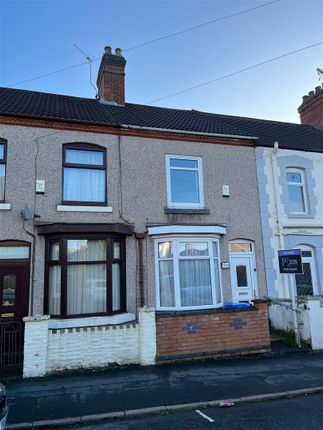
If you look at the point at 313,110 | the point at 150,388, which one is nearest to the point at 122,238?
the point at 150,388

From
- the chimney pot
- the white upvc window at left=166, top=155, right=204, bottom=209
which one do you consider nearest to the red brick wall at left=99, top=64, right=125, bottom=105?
the chimney pot

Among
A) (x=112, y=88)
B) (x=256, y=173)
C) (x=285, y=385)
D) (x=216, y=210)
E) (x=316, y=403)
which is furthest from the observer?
(x=112, y=88)

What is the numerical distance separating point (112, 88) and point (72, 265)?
703 cm

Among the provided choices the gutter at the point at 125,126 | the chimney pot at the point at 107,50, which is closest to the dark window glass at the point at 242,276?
the gutter at the point at 125,126

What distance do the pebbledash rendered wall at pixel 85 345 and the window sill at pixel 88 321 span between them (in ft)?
2.61

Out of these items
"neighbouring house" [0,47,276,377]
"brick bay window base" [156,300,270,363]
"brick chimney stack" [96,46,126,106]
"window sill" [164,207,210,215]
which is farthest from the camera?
"brick chimney stack" [96,46,126,106]

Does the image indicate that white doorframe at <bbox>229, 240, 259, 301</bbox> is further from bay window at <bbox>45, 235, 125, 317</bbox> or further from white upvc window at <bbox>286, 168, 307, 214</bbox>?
bay window at <bbox>45, 235, 125, 317</bbox>

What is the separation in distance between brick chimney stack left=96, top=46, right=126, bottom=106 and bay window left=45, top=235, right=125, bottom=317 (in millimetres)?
5904

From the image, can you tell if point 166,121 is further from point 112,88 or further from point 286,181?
point 286,181

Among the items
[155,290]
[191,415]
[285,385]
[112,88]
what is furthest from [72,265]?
[112,88]

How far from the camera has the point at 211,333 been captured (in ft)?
26.8

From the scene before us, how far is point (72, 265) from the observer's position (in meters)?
8.72

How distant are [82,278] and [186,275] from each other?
9.26 ft

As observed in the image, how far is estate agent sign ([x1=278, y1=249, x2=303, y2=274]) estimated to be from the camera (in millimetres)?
8867
